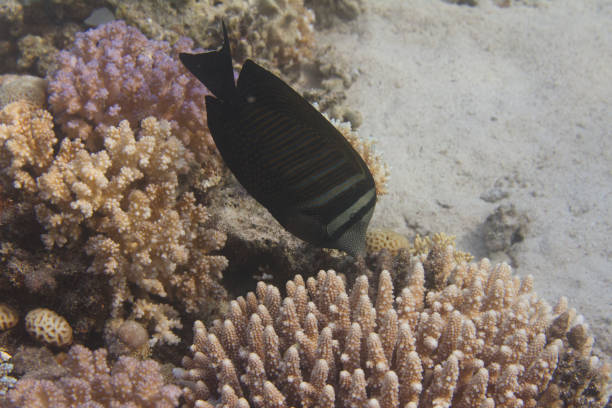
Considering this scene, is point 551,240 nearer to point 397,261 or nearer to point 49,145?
point 397,261

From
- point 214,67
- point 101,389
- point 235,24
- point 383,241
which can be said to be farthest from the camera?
point 235,24

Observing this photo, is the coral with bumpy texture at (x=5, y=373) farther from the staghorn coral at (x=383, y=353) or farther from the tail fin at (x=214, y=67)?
the tail fin at (x=214, y=67)

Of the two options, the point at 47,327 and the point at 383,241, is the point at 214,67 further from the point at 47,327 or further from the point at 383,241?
the point at 383,241

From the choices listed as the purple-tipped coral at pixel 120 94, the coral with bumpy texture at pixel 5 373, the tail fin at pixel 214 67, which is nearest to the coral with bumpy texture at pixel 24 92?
the purple-tipped coral at pixel 120 94

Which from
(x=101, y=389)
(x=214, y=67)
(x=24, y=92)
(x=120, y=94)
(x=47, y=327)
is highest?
(x=214, y=67)

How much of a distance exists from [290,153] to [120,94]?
202 centimetres

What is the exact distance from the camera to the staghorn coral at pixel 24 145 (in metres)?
2.84

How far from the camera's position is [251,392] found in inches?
88.6

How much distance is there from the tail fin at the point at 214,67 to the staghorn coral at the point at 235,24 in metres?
3.36

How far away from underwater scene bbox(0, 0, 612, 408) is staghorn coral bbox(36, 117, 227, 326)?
2 centimetres

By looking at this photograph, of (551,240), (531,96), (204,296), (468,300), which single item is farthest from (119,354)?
(531,96)

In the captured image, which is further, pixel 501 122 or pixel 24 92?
pixel 501 122

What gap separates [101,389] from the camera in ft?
7.44

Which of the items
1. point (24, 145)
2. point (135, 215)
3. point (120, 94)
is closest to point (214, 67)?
point (135, 215)
